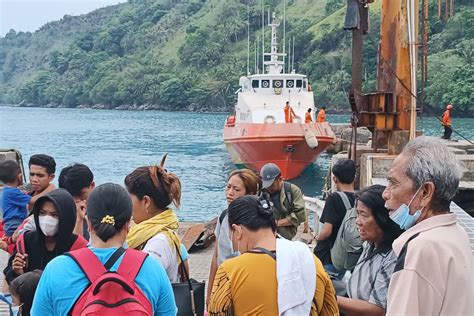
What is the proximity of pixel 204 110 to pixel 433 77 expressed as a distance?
42792 millimetres

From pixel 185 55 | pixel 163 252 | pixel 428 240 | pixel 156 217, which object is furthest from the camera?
pixel 185 55

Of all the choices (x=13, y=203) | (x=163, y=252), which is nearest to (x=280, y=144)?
(x=13, y=203)

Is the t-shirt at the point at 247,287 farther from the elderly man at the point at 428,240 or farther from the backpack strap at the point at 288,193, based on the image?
the backpack strap at the point at 288,193

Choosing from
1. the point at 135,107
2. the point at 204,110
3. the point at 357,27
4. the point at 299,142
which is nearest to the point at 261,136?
the point at 299,142

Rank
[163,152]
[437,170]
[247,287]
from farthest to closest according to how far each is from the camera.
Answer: [163,152]
[247,287]
[437,170]

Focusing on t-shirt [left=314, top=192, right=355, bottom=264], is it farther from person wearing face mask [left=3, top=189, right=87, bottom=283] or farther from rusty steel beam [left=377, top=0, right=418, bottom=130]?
rusty steel beam [left=377, top=0, right=418, bottom=130]

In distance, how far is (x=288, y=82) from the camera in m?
28.7

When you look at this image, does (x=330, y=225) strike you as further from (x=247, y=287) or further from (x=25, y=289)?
(x=25, y=289)

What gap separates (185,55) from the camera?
120 meters

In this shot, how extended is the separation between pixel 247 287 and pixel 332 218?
163cm

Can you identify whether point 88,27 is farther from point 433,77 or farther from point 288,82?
point 288,82

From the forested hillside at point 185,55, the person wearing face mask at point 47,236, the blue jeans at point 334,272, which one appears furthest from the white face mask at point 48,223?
the forested hillside at point 185,55

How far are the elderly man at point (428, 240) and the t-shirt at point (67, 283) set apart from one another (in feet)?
2.84

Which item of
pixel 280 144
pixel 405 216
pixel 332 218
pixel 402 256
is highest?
pixel 405 216
